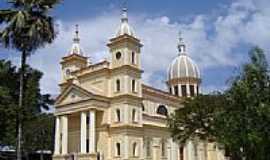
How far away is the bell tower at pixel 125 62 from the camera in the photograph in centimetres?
4994

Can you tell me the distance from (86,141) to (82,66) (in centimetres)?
1338

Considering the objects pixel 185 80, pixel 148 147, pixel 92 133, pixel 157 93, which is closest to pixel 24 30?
pixel 92 133

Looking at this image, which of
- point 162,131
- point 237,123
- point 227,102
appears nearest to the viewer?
point 237,123

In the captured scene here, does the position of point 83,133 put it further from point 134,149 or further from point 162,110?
point 162,110

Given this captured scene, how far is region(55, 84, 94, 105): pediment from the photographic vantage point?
49981mm

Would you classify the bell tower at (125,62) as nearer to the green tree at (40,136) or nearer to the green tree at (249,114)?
the green tree at (40,136)

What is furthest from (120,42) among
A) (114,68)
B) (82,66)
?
(82,66)

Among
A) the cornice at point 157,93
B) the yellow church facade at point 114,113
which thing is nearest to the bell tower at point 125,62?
the yellow church facade at point 114,113

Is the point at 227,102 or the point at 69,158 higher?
the point at 227,102

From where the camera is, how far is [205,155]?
2507 inches

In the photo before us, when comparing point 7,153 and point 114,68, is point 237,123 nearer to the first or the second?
point 114,68

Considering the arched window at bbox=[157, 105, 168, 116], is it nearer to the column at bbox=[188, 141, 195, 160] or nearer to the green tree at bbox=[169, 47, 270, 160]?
the column at bbox=[188, 141, 195, 160]

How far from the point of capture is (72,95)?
2046 inches

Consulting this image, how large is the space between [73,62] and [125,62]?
11.5 meters
